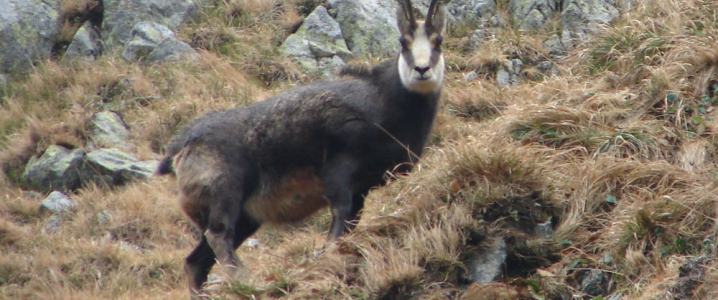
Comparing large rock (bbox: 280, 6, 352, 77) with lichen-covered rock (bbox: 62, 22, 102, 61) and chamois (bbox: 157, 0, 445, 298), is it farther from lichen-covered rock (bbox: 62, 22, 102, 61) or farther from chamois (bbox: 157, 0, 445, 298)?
chamois (bbox: 157, 0, 445, 298)

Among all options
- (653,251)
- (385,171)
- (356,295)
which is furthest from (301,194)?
(653,251)

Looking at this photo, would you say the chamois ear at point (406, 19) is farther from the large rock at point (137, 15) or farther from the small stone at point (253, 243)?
the large rock at point (137, 15)

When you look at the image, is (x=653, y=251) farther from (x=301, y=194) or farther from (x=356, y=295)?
(x=301, y=194)

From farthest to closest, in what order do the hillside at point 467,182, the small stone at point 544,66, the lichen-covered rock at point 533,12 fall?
the lichen-covered rock at point 533,12
the small stone at point 544,66
the hillside at point 467,182

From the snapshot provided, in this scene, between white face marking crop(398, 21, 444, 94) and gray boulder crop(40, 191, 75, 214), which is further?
gray boulder crop(40, 191, 75, 214)

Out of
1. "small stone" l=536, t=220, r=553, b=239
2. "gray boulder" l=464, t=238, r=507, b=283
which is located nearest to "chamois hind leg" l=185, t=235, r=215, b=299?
"gray boulder" l=464, t=238, r=507, b=283

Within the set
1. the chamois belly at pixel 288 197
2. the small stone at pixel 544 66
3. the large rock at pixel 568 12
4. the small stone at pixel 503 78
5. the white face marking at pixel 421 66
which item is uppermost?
the white face marking at pixel 421 66

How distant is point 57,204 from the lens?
1131cm

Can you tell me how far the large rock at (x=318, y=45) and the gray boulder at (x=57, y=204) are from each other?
4169 mm

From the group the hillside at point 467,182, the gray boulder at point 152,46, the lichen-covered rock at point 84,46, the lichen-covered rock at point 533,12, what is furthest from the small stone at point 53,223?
the lichen-covered rock at point 533,12

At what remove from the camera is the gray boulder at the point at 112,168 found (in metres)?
11.6

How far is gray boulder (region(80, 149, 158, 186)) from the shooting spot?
11602 millimetres

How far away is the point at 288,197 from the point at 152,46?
287 inches

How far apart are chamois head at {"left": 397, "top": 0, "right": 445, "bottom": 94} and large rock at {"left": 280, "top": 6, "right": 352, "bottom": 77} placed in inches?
222
